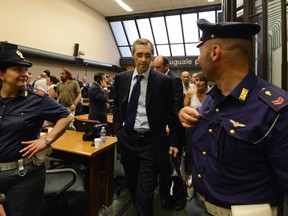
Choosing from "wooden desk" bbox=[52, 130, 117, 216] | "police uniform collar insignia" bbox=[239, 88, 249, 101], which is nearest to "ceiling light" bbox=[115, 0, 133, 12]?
"wooden desk" bbox=[52, 130, 117, 216]

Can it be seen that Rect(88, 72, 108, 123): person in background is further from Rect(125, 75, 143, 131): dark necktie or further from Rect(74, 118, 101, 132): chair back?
Rect(125, 75, 143, 131): dark necktie

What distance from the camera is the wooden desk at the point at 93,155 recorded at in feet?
7.36

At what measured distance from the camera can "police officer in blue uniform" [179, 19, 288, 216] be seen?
0.82 meters

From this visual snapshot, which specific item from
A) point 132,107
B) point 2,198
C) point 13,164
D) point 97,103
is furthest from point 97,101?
point 2,198

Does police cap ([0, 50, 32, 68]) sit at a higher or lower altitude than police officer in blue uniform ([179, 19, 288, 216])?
higher

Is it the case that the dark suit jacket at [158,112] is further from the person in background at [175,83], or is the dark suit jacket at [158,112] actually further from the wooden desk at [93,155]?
the person in background at [175,83]

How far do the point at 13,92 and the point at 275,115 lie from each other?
1724 millimetres

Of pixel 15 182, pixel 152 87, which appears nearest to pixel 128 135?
pixel 152 87

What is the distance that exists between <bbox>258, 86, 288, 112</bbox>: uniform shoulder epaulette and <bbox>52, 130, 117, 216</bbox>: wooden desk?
66.7 inches

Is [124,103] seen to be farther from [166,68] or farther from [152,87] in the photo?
[166,68]

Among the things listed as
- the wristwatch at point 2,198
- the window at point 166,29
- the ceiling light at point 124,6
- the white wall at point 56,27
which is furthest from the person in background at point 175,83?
the window at point 166,29

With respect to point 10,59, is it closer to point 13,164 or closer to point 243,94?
point 13,164

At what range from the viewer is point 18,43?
6438mm

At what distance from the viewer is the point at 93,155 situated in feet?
7.09
